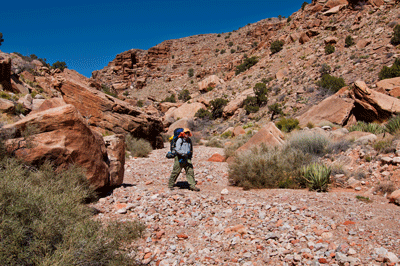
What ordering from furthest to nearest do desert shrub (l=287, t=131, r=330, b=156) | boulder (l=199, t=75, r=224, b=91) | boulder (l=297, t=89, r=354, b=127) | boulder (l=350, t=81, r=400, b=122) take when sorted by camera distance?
boulder (l=199, t=75, r=224, b=91), boulder (l=297, t=89, r=354, b=127), boulder (l=350, t=81, r=400, b=122), desert shrub (l=287, t=131, r=330, b=156)

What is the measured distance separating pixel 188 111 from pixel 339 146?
20309 mm

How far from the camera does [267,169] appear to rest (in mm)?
7195

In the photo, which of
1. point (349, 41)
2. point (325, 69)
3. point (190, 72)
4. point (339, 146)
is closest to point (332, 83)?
point (325, 69)

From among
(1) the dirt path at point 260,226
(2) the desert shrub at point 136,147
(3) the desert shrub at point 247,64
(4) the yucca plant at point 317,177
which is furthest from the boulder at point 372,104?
(3) the desert shrub at point 247,64

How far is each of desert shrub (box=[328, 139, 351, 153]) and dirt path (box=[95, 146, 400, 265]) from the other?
3.10 meters

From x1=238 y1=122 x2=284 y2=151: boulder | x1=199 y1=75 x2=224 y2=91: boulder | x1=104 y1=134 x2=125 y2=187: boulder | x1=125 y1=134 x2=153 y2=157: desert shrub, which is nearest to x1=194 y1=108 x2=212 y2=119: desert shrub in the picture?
x1=199 y1=75 x2=224 y2=91: boulder

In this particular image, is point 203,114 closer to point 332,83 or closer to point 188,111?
point 188,111

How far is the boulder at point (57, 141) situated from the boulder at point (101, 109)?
6.92 m

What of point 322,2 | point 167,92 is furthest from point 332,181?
point 167,92

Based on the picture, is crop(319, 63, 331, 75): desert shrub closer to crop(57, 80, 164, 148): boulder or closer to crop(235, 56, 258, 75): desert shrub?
Result: crop(235, 56, 258, 75): desert shrub

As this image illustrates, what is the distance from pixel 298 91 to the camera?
2105cm

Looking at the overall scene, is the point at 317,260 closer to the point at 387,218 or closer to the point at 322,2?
the point at 387,218

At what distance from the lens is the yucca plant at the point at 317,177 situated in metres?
6.10

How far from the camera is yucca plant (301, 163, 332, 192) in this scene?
20.0 ft
